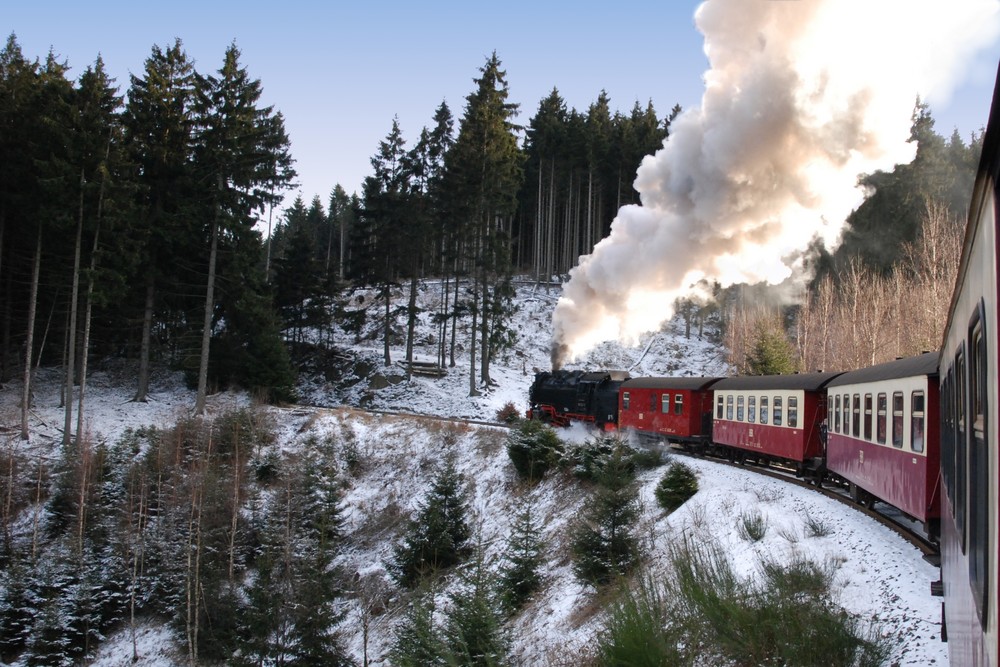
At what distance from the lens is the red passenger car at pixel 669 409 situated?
81.0 ft

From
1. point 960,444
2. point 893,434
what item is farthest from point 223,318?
point 960,444

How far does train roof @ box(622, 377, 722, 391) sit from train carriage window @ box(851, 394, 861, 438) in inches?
388

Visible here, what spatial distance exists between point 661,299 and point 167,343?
29.9 metres

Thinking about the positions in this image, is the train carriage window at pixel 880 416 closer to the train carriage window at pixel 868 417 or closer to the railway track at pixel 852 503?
the train carriage window at pixel 868 417

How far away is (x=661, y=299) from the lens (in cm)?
2908

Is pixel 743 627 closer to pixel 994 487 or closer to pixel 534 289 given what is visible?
pixel 994 487

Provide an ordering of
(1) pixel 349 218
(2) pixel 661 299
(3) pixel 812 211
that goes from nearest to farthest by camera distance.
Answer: (3) pixel 812 211, (2) pixel 661 299, (1) pixel 349 218

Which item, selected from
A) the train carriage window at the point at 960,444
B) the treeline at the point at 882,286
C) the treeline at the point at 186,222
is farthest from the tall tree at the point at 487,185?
the train carriage window at the point at 960,444

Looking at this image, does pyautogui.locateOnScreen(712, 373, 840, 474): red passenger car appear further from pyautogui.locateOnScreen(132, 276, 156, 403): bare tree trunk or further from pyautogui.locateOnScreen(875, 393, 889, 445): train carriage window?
pyautogui.locateOnScreen(132, 276, 156, 403): bare tree trunk

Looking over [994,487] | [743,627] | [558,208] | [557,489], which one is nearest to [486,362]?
[557,489]

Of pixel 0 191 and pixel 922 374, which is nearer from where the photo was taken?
pixel 922 374

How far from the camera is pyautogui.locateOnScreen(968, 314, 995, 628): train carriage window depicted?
9.36 ft

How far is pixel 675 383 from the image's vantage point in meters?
25.2

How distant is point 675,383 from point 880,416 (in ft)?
42.1
